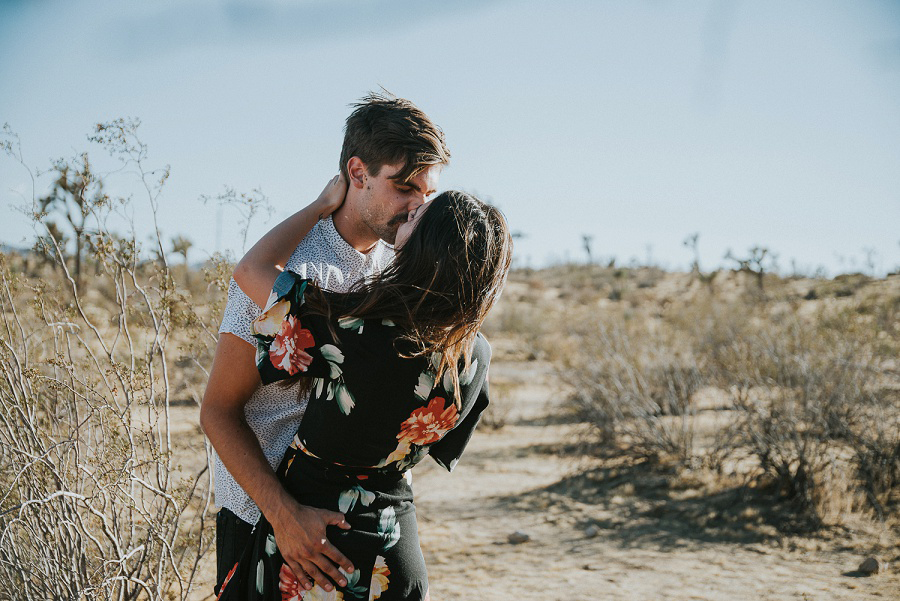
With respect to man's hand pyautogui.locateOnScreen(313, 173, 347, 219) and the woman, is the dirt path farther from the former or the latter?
man's hand pyautogui.locateOnScreen(313, 173, 347, 219)

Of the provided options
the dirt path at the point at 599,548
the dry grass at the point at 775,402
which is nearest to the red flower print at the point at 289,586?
the dirt path at the point at 599,548

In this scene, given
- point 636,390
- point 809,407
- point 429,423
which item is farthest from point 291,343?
point 636,390

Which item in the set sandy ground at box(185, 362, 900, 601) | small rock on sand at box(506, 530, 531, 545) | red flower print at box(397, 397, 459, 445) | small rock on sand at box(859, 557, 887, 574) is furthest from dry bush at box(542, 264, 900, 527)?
red flower print at box(397, 397, 459, 445)

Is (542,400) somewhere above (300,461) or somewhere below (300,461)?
below

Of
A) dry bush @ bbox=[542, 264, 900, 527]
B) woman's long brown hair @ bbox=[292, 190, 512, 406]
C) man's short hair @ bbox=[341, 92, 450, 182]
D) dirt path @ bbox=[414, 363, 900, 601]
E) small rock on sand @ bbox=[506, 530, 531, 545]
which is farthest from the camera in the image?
dry bush @ bbox=[542, 264, 900, 527]

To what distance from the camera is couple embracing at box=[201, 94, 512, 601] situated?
4.87ft

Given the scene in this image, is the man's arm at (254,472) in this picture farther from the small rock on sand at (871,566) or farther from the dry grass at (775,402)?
the dry grass at (775,402)

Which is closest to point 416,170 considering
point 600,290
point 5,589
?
point 5,589

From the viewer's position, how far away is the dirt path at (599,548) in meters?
4.64

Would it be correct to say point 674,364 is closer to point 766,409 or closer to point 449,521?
point 766,409

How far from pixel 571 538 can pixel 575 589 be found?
42.1 inches

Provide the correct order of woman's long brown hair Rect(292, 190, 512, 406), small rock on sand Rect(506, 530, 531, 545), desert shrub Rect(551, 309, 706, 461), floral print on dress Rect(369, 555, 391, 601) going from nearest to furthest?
woman's long brown hair Rect(292, 190, 512, 406), floral print on dress Rect(369, 555, 391, 601), small rock on sand Rect(506, 530, 531, 545), desert shrub Rect(551, 309, 706, 461)

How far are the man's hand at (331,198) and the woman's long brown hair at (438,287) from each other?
0.42 meters

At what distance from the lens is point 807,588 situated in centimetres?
454
